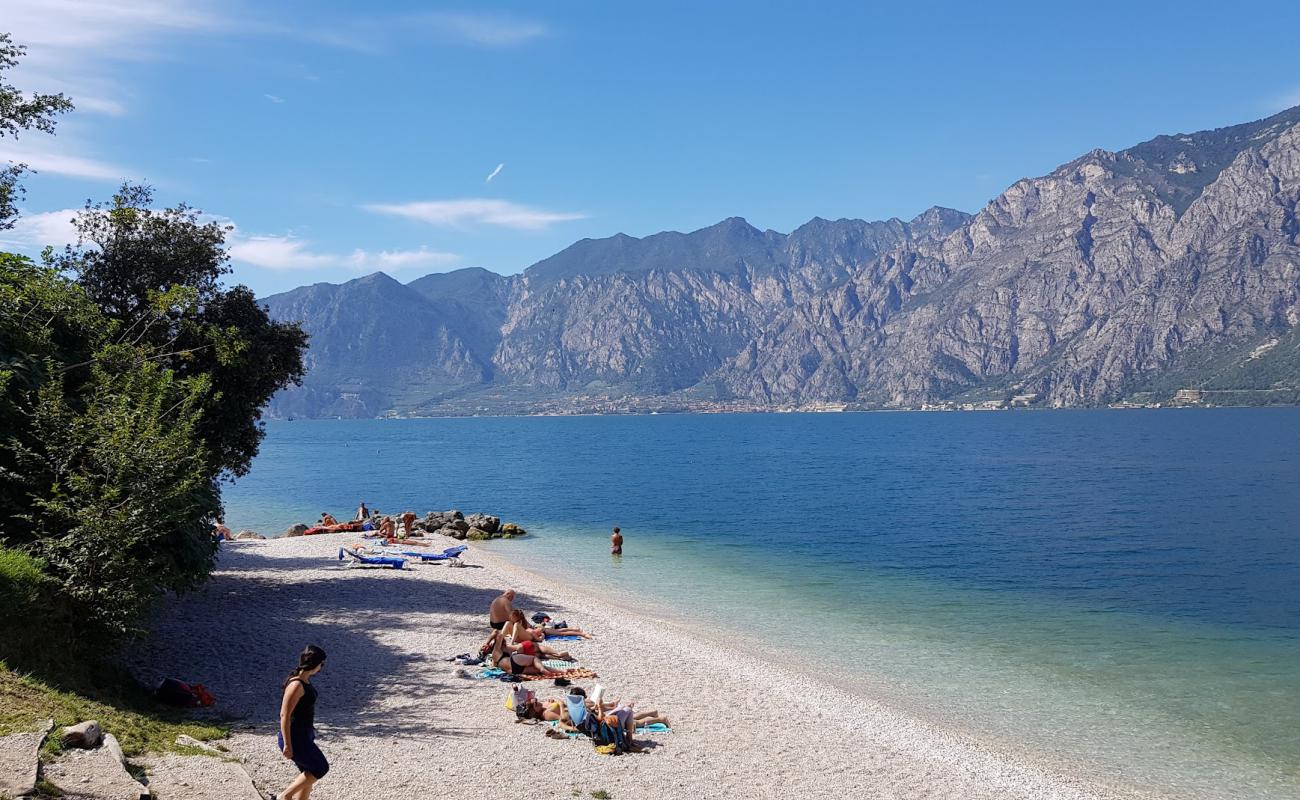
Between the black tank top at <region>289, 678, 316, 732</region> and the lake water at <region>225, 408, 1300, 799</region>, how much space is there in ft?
51.3

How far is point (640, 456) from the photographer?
153000 mm

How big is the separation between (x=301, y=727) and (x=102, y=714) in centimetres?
429

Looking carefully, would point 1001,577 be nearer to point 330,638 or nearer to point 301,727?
point 330,638

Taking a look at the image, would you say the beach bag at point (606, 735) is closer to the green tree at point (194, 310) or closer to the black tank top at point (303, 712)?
the black tank top at point (303, 712)

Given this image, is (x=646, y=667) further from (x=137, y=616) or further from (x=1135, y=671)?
(x=1135, y=671)

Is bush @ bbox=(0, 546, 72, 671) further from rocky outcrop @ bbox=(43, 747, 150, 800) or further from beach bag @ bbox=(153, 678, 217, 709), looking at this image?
rocky outcrop @ bbox=(43, 747, 150, 800)

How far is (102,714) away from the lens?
1280 cm

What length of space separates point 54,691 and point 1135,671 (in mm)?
27373

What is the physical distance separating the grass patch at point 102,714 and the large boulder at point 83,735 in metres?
0.16

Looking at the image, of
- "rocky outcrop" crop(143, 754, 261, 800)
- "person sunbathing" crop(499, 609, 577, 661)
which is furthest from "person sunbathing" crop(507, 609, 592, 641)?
"rocky outcrop" crop(143, 754, 261, 800)

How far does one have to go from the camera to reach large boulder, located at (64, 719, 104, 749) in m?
10.8

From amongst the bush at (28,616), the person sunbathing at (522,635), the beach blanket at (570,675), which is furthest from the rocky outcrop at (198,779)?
the person sunbathing at (522,635)

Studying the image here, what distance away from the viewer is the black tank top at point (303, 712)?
1100 centimetres

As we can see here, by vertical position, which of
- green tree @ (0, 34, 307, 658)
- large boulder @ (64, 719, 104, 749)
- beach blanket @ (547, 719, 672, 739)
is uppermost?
green tree @ (0, 34, 307, 658)
